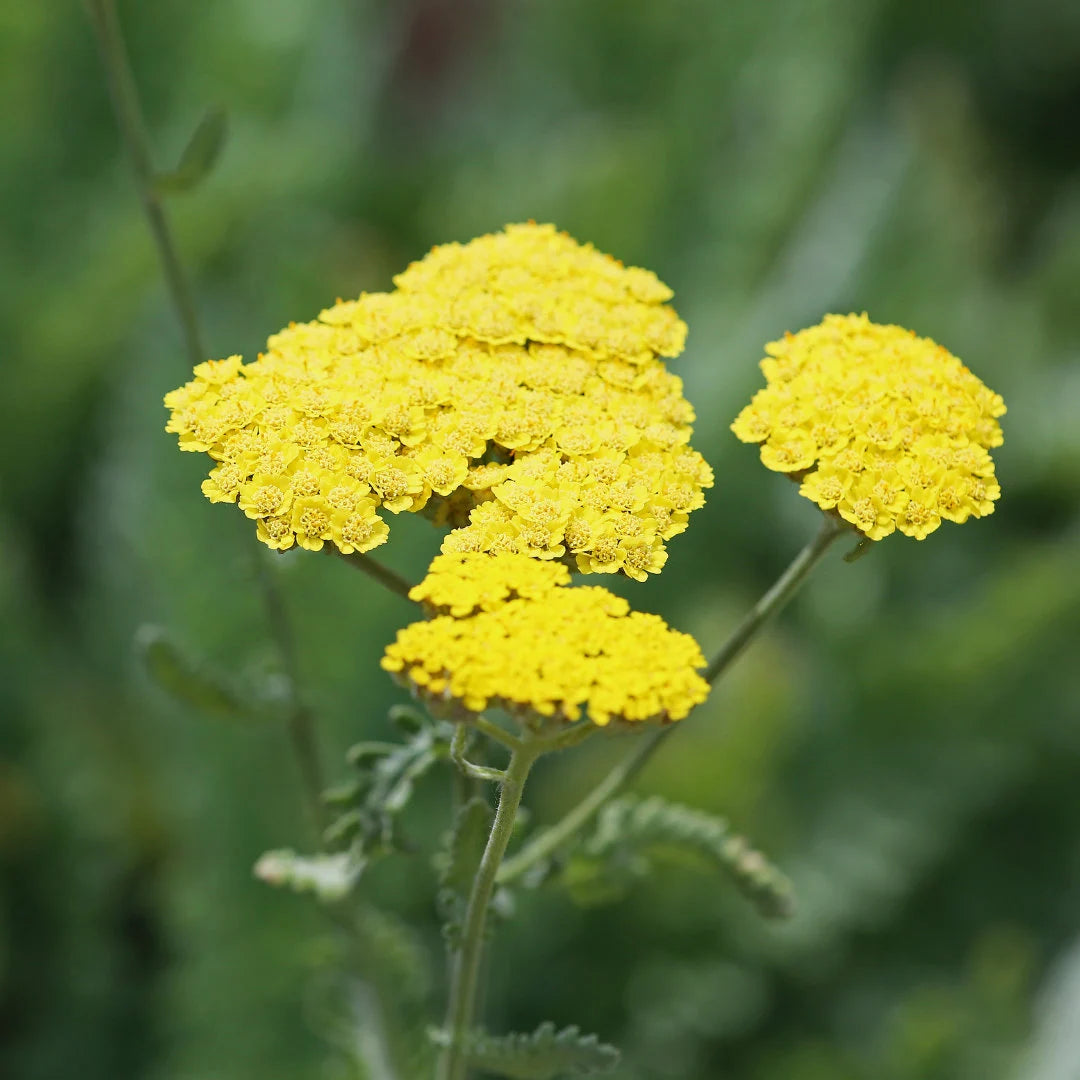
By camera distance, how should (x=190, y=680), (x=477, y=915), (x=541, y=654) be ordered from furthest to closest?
(x=190, y=680) < (x=477, y=915) < (x=541, y=654)

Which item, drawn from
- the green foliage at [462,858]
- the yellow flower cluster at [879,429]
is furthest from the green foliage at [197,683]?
the yellow flower cluster at [879,429]

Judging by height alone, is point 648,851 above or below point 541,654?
below

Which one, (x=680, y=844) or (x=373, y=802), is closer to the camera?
(x=373, y=802)

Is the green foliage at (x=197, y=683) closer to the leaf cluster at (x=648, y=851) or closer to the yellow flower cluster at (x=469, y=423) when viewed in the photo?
the yellow flower cluster at (x=469, y=423)

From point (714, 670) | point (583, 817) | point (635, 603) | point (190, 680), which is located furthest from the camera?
point (635, 603)

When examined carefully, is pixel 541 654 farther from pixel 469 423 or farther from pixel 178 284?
pixel 178 284

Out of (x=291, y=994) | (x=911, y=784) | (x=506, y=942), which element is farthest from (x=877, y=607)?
(x=291, y=994)

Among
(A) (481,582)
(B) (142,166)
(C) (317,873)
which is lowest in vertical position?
(C) (317,873)

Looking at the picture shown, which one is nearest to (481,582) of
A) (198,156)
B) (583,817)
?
(583,817)
